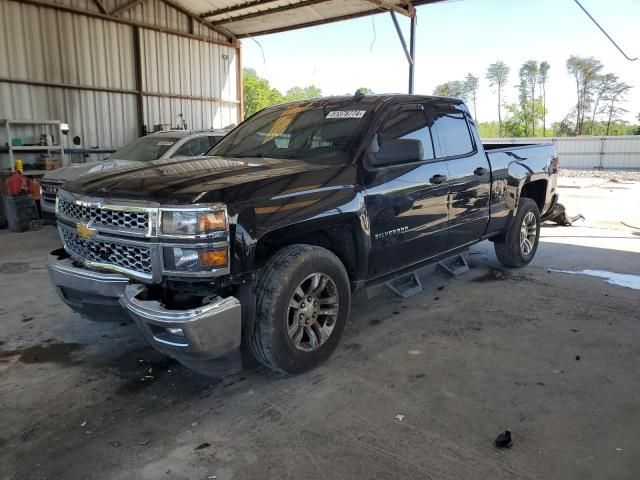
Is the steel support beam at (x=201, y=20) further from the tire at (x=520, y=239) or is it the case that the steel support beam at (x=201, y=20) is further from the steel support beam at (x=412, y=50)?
the tire at (x=520, y=239)

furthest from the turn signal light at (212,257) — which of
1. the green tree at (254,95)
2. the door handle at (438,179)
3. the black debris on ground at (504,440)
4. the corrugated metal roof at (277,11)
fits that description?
the green tree at (254,95)

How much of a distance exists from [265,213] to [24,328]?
9.02 ft

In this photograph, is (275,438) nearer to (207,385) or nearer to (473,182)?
(207,385)

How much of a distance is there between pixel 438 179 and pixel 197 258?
2352 millimetres

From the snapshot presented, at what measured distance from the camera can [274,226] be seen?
3021 millimetres

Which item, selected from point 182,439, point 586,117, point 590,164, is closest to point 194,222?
point 182,439

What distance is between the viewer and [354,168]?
3.58 metres

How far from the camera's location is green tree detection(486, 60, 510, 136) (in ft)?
190

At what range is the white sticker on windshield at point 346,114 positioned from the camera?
13.0ft

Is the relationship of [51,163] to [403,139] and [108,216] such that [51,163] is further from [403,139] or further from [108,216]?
[403,139]

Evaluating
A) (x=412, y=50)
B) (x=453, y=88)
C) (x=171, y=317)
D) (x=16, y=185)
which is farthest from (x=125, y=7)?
(x=453, y=88)

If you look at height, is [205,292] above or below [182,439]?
above

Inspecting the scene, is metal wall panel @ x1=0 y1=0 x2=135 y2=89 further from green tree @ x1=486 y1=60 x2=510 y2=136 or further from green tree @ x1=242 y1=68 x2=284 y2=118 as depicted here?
green tree @ x1=486 y1=60 x2=510 y2=136

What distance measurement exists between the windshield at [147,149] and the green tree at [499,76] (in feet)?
179
